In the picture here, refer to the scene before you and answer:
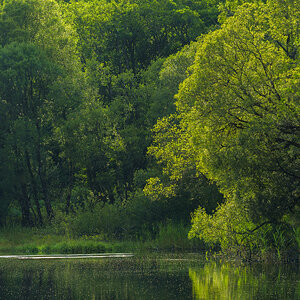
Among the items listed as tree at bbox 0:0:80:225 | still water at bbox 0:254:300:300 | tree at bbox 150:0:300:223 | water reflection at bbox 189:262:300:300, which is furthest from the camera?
tree at bbox 0:0:80:225

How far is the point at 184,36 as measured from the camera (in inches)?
2377

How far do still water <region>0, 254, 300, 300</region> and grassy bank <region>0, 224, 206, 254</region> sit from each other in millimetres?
7353

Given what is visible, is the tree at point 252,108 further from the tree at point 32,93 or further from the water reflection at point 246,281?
the tree at point 32,93

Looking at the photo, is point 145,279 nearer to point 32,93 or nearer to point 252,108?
point 252,108

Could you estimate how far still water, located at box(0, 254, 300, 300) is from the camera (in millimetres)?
16484

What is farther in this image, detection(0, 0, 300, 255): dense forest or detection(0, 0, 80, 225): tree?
detection(0, 0, 80, 225): tree

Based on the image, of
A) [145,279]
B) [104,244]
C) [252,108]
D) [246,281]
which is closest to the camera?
[246,281]

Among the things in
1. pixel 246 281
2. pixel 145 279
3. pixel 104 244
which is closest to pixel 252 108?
pixel 246 281

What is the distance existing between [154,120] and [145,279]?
3141 cm

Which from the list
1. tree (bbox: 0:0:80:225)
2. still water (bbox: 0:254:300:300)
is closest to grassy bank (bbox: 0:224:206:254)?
still water (bbox: 0:254:300:300)

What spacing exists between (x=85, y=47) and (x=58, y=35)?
8.76 m

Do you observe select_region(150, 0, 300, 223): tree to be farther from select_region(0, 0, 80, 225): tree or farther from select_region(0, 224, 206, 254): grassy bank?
select_region(0, 0, 80, 225): tree

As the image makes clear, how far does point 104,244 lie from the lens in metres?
37.2

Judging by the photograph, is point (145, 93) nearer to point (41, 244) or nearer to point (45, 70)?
point (45, 70)
